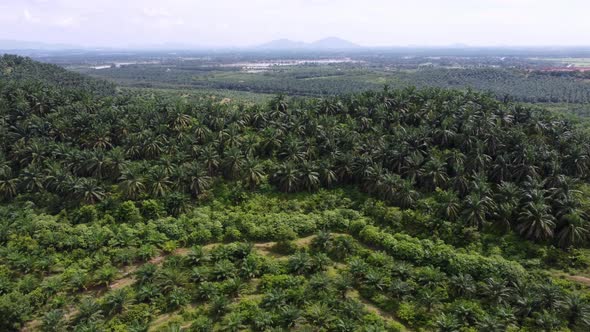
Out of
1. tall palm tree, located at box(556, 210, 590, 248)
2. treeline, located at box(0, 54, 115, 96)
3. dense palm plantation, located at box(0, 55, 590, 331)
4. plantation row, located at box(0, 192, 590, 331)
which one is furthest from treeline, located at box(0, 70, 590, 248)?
treeline, located at box(0, 54, 115, 96)

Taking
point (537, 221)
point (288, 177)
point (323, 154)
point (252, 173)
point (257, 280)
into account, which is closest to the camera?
point (257, 280)

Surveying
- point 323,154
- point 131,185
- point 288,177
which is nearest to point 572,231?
point 323,154

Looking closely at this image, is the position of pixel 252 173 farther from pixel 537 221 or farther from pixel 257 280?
pixel 537 221

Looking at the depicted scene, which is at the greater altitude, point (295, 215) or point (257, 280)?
point (295, 215)

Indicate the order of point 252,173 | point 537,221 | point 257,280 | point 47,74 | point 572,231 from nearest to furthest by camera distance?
1. point 257,280
2. point 572,231
3. point 537,221
4. point 252,173
5. point 47,74

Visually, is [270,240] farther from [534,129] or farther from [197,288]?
[534,129]

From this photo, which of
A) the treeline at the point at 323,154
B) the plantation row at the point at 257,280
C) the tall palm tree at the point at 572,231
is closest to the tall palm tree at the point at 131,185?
the treeline at the point at 323,154

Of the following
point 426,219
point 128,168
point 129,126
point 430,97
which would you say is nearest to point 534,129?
point 430,97

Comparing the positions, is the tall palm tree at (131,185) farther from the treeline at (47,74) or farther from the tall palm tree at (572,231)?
the treeline at (47,74)

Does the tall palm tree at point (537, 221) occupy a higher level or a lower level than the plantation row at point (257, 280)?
higher
